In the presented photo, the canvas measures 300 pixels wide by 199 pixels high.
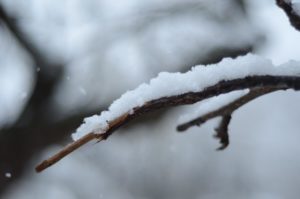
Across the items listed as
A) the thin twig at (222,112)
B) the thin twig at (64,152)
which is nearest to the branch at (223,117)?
the thin twig at (222,112)

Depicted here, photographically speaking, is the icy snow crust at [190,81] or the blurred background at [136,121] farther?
the blurred background at [136,121]

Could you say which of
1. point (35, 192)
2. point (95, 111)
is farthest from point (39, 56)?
point (35, 192)

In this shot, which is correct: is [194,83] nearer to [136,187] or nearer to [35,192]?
[35,192]

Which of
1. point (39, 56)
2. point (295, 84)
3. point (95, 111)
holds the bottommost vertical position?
point (295, 84)

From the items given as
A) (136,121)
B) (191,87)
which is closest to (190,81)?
(191,87)

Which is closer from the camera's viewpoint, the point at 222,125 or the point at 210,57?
the point at 222,125

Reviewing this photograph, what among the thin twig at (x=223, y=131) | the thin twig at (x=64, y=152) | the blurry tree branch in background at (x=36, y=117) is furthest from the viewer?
the blurry tree branch in background at (x=36, y=117)

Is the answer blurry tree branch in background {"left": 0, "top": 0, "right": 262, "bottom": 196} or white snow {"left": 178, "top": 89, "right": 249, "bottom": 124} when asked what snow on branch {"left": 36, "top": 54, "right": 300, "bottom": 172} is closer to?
white snow {"left": 178, "top": 89, "right": 249, "bottom": 124}

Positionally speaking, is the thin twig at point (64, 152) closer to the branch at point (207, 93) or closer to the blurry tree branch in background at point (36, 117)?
the branch at point (207, 93)
